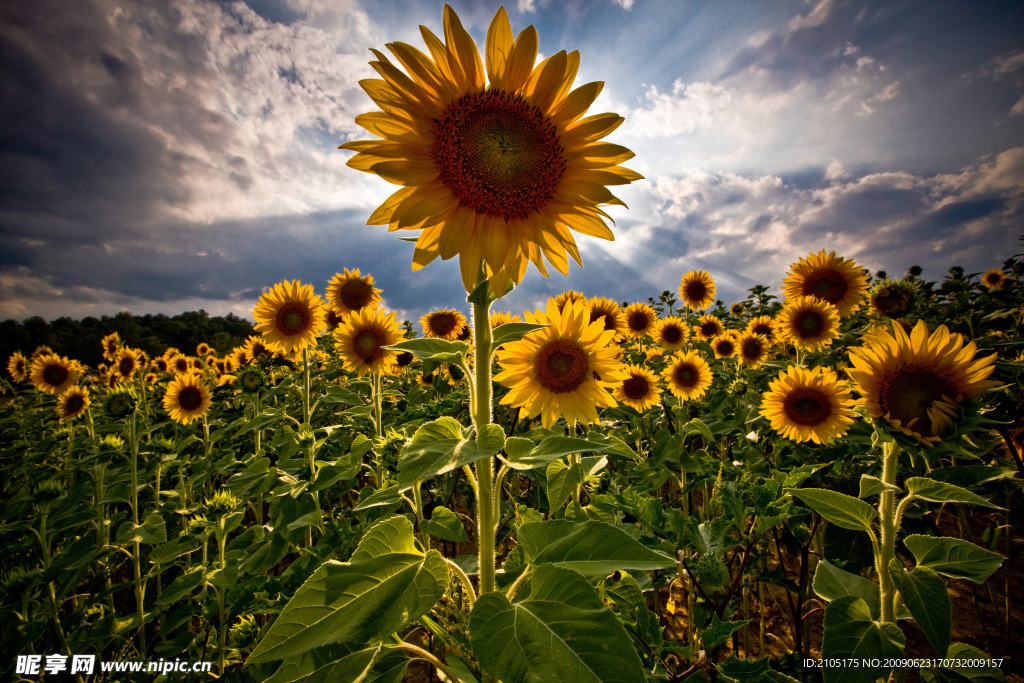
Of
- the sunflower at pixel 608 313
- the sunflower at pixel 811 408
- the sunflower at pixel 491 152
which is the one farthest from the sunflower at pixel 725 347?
the sunflower at pixel 491 152

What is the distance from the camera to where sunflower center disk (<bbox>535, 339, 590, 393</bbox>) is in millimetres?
2105

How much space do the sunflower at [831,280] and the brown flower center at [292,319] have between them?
18.1 feet

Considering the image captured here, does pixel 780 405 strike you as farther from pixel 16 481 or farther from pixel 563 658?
pixel 16 481

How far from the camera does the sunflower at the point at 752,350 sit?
5.46 meters

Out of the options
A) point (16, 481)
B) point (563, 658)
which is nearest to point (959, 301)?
point (563, 658)

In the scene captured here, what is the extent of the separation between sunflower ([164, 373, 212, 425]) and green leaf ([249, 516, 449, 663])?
520 centimetres

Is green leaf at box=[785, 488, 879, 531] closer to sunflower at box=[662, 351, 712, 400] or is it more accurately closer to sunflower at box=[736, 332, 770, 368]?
sunflower at box=[662, 351, 712, 400]

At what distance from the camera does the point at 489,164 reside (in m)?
1.38

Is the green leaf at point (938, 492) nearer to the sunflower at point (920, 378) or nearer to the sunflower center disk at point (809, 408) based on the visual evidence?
the sunflower at point (920, 378)

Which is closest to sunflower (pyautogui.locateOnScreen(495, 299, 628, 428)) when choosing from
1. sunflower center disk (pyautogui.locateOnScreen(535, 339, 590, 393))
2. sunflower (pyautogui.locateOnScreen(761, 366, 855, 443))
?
sunflower center disk (pyautogui.locateOnScreen(535, 339, 590, 393))

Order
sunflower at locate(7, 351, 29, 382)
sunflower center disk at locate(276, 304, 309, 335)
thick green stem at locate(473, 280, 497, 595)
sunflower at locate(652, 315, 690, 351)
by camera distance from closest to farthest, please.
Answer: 1. thick green stem at locate(473, 280, 497, 595)
2. sunflower center disk at locate(276, 304, 309, 335)
3. sunflower at locate(652, 315, 690, 351)
4. sunflower at locate(7, 351, 29, 382)

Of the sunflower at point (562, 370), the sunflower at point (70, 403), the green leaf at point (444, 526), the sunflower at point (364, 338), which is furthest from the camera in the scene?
the sunflower at point (70, 403)

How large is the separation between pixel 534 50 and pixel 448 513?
5.79ft

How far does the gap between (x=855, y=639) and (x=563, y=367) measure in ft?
4.79
